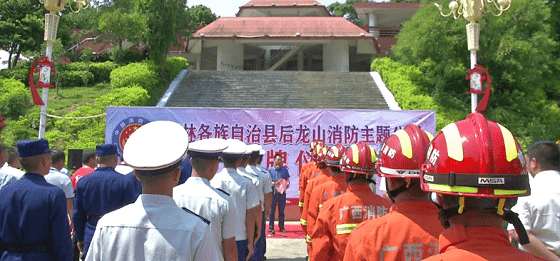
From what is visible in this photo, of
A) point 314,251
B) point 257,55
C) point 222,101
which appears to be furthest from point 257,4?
point 314,251

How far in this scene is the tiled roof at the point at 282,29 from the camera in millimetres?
27750

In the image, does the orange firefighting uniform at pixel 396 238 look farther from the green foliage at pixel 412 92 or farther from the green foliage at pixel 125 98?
the green foliage at pixel 125 98

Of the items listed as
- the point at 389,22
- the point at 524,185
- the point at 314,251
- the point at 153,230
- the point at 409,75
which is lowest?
the point at 314,251

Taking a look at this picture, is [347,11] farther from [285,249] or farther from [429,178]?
[429,178]

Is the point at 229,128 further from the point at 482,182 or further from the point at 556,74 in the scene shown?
the point at 556,74

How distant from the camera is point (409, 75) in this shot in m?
20.9

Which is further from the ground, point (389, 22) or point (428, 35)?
point (389, 22)

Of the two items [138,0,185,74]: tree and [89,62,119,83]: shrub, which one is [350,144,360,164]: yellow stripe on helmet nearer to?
[138,0,185,74]: tree

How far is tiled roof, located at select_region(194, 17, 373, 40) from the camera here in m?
27.8

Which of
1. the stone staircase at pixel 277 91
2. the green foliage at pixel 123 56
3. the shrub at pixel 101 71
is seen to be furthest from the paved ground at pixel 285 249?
the green foliage at pixel 123 56

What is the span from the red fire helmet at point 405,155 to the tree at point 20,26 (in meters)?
28.4

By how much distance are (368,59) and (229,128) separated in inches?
844

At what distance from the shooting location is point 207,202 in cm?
370

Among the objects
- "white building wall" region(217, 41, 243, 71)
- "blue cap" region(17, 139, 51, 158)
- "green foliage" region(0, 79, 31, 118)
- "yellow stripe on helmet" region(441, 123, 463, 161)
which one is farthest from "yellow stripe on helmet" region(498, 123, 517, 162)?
"white building wall" region(217, 41, 243, 71)
